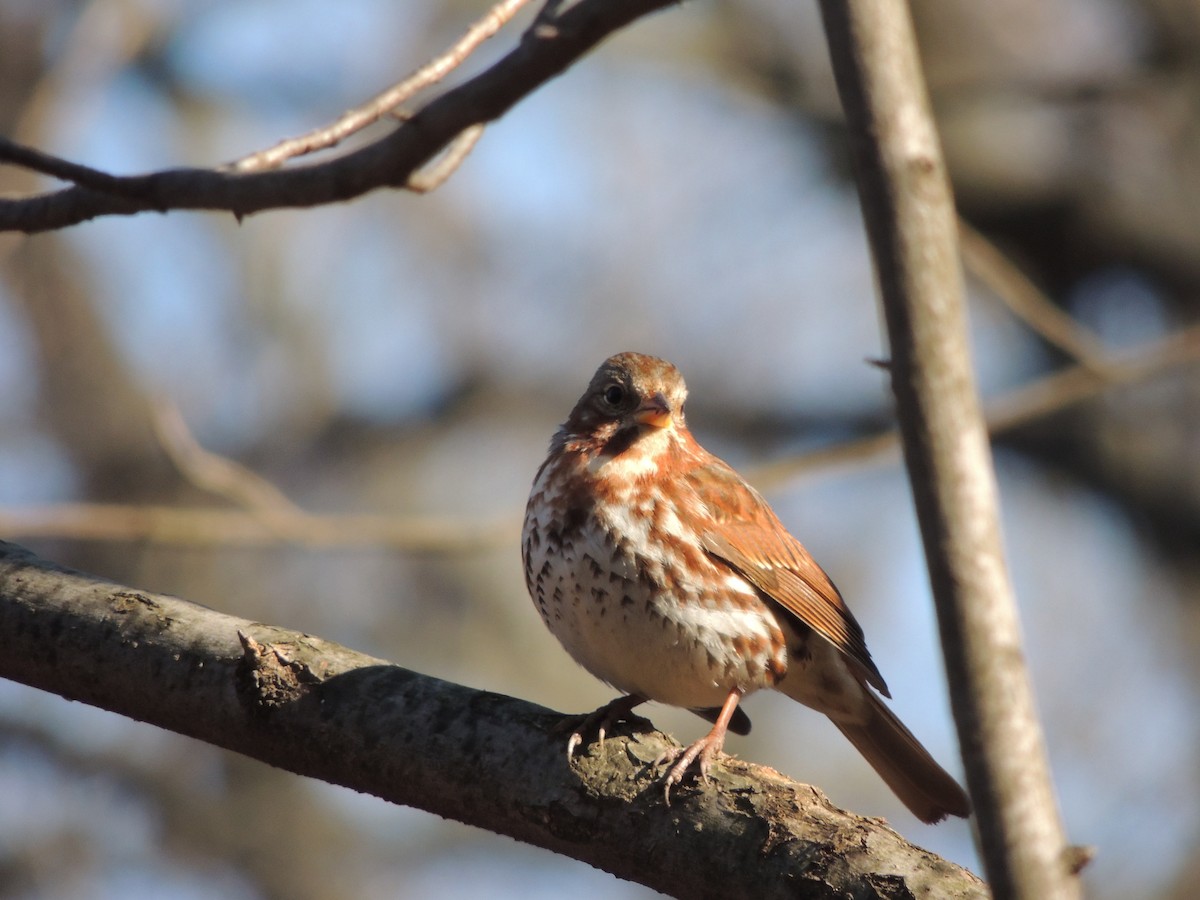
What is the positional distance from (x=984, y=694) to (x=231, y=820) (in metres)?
10.3

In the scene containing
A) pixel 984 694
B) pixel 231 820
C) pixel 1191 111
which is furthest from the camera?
pixel 231 820

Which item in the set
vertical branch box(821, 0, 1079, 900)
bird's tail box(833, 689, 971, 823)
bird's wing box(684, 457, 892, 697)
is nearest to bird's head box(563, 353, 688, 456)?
bird's wing box(684, 457, 892, 697)

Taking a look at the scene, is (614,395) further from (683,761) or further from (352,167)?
(352,167)

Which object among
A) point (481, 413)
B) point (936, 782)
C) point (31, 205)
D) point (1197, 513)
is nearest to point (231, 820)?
point (481, 413)

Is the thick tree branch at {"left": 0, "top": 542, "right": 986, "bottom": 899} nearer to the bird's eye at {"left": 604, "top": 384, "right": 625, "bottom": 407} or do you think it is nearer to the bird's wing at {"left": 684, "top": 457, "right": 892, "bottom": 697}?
the bird's wing at {"left": 684, "top": 457, "right": 892, "bottom": 697}

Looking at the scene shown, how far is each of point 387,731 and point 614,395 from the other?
2321 mm

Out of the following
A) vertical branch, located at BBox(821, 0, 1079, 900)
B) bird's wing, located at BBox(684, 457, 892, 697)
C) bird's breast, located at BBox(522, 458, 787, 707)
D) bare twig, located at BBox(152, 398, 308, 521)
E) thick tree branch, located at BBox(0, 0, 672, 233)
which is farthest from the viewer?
bare twig, located at BBox(152, 398, 308, 521)

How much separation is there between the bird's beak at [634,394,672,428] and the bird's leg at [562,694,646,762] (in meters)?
1.23

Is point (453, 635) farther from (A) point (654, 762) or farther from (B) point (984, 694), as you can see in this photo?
(B) point (984, 694)

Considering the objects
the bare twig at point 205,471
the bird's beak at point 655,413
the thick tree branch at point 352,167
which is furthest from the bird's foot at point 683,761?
the bare twig at point 205,471

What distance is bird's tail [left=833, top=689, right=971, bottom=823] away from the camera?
18.1 ft

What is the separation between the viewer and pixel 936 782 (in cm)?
553

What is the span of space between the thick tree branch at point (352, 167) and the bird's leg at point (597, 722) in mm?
1594

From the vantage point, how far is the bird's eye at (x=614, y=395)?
18.4 feet
